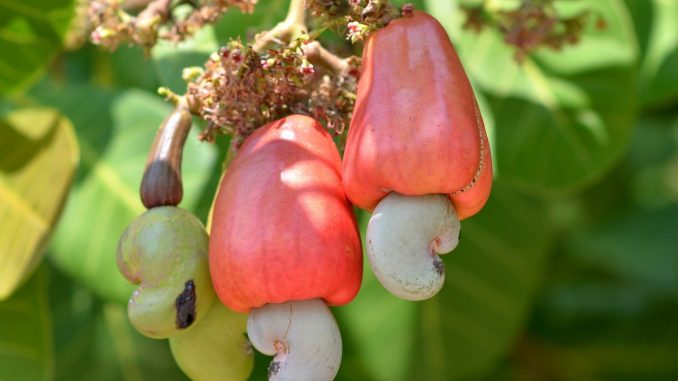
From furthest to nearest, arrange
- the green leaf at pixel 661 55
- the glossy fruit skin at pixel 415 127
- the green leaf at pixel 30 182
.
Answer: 1. the green leaf at pixel 661 55
2. the green leaf at pixel 30 182
3. the glossy fruit skin at pixel 415 127

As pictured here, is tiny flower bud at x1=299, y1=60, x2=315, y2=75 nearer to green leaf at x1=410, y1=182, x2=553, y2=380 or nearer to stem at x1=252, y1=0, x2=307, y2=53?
stem at x1=252, y1=0, x2=307, y2=53

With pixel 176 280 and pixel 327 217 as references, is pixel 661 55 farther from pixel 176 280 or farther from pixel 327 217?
pixel 176 280

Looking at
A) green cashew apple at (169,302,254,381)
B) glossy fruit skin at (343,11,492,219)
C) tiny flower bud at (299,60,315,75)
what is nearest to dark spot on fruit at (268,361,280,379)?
green cashew apple at (169,302,254,381)

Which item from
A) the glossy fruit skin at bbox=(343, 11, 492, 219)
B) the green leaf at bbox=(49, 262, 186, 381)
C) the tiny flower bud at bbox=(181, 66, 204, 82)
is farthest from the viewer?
the green leaf at bbox=(49, 262, 186, 381)

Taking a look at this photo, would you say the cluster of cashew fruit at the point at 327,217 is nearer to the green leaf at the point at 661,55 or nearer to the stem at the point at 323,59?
the stem at the point at 323,59

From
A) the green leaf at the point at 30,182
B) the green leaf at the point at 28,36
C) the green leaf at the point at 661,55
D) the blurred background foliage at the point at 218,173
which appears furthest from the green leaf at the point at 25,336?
the green leaf at the point at 661,55

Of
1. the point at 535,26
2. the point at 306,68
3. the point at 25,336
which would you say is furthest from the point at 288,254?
the point at 25,336

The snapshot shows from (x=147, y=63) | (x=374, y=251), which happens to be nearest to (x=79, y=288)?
(x=147, y=63)
